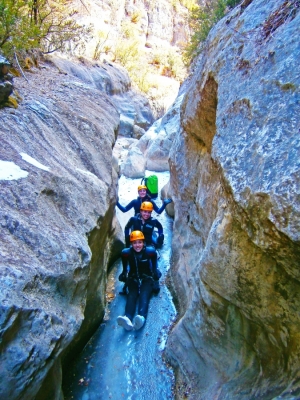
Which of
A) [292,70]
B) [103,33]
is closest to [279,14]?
[292,70]

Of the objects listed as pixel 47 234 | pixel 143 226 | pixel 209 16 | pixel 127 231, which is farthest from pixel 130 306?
pixel 209 16

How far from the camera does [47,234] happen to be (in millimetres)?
3432

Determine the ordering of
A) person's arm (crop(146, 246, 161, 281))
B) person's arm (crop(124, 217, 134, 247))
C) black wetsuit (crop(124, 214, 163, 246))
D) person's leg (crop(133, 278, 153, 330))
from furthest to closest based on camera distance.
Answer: black wetsuit (crop(124, 214, 163, 246)) < person's arm (crop(124, 217, 134, 247)) < person's arm (crop(146, 246, 161, 281)) < person's leg (crop(133, 278, 153, 330))

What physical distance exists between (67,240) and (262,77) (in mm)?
2488

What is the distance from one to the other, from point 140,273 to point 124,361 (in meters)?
1.71

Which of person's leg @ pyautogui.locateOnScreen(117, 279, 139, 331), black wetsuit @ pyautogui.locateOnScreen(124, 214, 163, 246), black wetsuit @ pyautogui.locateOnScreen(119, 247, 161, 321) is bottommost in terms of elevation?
person's leg @ pyautogui.locateOnScreen(117, 279, 139, 331)

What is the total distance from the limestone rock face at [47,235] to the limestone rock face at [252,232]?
55.0 inches

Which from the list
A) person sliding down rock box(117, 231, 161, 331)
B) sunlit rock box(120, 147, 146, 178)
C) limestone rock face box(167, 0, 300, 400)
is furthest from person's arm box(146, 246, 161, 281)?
sunlit rock box(120, 147, 146, 178)

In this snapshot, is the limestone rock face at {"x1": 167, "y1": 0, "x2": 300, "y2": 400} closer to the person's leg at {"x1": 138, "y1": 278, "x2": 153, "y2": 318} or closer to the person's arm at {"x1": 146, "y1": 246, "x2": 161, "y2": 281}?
the person's leg at {"x1": 138, "y1": 278, "x2": 153, "y2": 318}

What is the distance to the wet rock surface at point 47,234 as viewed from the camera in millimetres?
2580

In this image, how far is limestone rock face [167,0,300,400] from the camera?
8.05ft

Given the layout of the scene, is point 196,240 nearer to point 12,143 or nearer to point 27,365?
point 12,143

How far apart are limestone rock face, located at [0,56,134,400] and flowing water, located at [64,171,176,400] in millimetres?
303

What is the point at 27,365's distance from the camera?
251 centimetres
